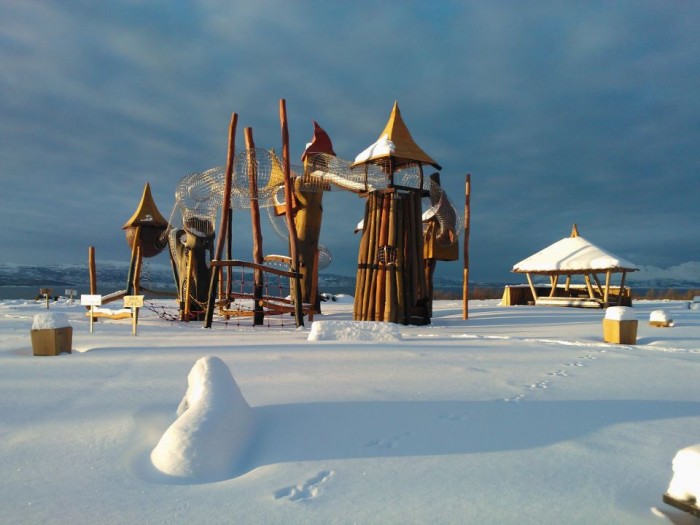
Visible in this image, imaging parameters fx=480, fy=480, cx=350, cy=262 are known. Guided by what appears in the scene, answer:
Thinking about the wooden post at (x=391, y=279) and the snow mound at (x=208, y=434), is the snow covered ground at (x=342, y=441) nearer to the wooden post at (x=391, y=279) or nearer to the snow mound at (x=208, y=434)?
the snow mound at (x=208, y=434)

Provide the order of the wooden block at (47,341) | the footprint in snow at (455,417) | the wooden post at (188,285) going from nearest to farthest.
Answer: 1. the footprint in snow at (455,417)
2. the wooden block at (47,341)
3. the wooden post at (188,285)

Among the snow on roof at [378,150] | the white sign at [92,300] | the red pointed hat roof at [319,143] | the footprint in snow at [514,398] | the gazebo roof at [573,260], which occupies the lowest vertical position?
the footprint in snow at [514,398]

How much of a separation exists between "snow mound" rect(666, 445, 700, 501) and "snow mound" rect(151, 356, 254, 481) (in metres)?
2.32

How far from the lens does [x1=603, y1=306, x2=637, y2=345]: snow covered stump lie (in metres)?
8.48

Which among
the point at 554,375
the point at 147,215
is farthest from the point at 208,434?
the point at 147,215

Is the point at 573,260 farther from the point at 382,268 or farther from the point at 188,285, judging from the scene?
the point at 188,285

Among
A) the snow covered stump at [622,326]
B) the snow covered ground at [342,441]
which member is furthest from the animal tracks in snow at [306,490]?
the snow covered stump at [622,326]

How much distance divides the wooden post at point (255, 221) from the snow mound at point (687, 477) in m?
10.2

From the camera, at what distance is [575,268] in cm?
2139

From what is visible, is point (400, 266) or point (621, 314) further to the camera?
point (400, 266)

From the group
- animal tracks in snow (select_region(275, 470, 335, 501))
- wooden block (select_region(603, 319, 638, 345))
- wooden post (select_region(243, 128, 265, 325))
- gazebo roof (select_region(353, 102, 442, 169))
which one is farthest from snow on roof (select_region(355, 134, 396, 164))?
animal tracks in snow (select_region(275, 470, 335, 501))

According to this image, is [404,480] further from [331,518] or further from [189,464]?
[189,464]

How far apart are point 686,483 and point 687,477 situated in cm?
3

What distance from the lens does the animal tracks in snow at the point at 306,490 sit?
2507mm
